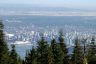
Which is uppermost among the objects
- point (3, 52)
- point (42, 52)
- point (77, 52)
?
point (3, 52)

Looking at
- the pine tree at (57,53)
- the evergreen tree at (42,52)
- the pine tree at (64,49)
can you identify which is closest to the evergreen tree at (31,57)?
the evergreen tree at (42,52)

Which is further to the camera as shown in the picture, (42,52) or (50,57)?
(42,52)

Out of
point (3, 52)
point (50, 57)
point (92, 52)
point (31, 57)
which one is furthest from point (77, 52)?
point (3, 52)

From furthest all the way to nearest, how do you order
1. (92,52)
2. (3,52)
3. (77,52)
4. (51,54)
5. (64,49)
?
(92,52) → (77,52) → (64,49) → (51,54) → (3,52)

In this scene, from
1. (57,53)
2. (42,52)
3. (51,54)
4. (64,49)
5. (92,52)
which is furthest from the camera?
(92,52)

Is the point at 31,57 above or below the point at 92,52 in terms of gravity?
above

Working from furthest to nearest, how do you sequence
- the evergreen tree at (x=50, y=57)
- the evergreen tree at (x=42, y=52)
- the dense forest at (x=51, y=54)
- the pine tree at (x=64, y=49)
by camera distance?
1. the pine tree at (x=64, y=49)
2. the evergreen tree at (x=42, y=52)
3. the evergreen tree at (x=50, y=57)
4. the dense forest at (x=51, y=54)

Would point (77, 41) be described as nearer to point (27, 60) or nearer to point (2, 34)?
point (27, 60)

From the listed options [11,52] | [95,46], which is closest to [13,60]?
[11,52]

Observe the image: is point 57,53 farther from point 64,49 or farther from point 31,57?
point 31,57

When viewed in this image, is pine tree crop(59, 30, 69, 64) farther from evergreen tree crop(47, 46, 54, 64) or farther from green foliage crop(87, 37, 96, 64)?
evergreen tree crop(47, 46, 54, 64)

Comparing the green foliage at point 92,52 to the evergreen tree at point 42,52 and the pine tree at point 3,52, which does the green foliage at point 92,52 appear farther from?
the pine tree at point 3,52

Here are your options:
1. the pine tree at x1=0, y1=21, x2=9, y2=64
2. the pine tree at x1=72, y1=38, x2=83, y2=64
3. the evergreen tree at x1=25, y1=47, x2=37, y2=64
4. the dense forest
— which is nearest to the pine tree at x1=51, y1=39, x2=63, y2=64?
the dense forest
